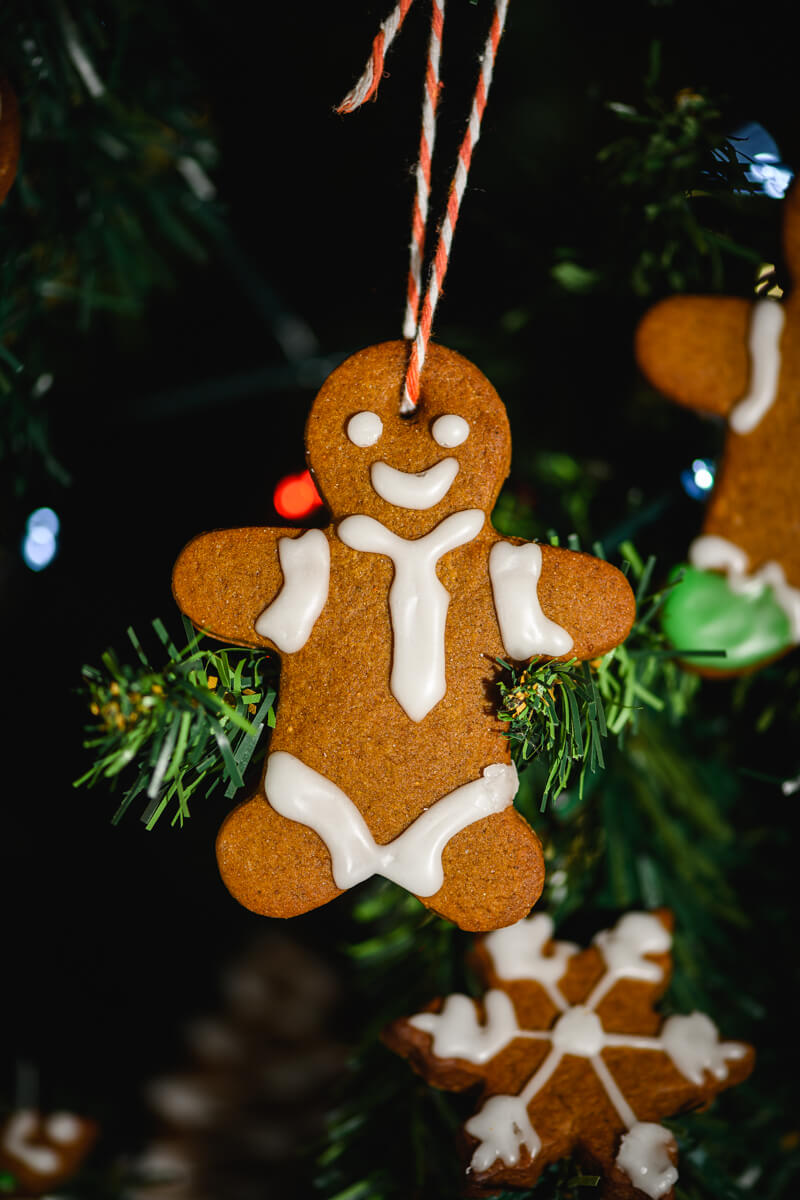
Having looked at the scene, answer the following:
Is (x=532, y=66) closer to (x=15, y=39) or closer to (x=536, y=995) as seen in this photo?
(x=15, y=39)

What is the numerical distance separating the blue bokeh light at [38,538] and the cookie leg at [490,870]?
1.10 feet

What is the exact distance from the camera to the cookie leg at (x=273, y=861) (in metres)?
0.38

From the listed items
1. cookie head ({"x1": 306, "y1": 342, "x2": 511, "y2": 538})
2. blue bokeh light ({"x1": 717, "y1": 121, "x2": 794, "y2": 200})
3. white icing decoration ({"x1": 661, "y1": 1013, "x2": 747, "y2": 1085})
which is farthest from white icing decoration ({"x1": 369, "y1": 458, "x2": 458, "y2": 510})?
white icing decoration ({"x1": 661, "y1": 1013, "x2": 747, "y2": 1085})

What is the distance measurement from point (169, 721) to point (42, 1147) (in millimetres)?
439

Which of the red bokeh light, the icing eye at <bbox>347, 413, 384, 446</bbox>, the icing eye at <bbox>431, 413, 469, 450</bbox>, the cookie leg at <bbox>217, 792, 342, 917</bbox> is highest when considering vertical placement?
the icing eye at <bbox>347, 413, 384, 446</bbox>

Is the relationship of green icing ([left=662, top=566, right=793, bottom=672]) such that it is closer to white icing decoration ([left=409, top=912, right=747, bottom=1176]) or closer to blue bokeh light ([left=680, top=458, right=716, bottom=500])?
blue bokeh light ([left=680, top=458, right=716, bottom=500])

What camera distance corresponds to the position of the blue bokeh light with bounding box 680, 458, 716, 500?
47 cm

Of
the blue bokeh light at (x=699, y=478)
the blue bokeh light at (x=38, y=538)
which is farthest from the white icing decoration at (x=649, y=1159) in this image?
the blue bokeh light at (x=38, y=538)

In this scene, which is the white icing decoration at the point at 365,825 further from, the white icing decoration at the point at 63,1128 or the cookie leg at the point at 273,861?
the white icing decoration at the point at 63,1128

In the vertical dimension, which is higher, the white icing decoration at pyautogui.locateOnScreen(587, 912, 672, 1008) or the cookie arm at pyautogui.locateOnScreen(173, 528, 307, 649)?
the cookie arm at pyautogui.locateOnScreen(173, 528, 307, 649)

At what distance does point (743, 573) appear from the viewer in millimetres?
412

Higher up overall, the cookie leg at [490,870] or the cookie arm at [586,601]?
the cookie arm at [586,601]

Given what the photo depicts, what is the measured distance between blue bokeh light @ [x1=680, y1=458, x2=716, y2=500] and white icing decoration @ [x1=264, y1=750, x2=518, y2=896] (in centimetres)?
22

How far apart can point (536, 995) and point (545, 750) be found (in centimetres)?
18
